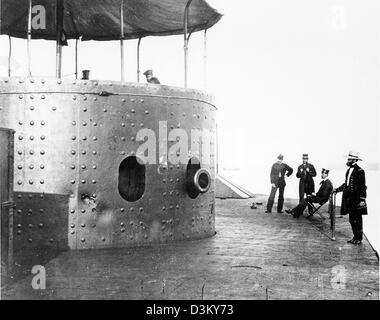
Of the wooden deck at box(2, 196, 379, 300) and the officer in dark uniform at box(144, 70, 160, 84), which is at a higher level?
the officer in dark uniform at box(144, 70, 160, 84)

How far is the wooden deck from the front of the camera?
4801 millimetres

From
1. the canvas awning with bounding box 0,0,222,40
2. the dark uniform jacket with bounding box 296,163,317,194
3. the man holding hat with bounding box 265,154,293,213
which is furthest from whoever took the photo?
the man holding hat with bounding box 265,154,293,213

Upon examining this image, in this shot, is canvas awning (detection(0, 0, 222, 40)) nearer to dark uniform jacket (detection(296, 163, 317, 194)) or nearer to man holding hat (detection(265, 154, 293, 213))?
man holding hat (detection(265, 154, 293, 213))

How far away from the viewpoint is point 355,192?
314 inches

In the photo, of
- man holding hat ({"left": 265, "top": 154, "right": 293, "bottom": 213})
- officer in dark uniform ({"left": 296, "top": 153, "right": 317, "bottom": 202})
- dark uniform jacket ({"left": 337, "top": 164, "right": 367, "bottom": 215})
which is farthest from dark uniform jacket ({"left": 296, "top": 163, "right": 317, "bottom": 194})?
dark uniform jacket ({"left": 337, "top": 164, "right": 367, "bottom": 215})

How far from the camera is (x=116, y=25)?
10281 millimetres

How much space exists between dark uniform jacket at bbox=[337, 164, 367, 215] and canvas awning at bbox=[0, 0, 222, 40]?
3.67m

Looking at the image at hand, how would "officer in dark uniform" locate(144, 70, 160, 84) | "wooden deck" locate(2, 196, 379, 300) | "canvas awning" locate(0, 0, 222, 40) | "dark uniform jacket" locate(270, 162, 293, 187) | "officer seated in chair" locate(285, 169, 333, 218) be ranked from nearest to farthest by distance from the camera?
"wooden deck" locate(2, 196, 379, 300) → "officer in dark uniform" locate(144, 70, 160, 84) → "canvas awning" locate(0, 0, 222, 40) → "officer seated in chair" locate(285, 169, 333, 218) → "dark uniform jacket" locate(270, 162, 293, 187)

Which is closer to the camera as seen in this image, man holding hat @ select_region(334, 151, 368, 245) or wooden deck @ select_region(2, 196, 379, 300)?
wooden deck @ select_region(2, 196, 379, 300)

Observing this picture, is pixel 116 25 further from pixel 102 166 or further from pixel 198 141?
pixel 102 166

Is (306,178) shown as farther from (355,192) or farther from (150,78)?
(150,78)

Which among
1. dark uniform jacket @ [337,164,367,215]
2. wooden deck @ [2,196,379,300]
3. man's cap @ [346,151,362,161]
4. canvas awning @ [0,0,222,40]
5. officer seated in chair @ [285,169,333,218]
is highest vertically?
canvas awning @ [0,0,222,40]

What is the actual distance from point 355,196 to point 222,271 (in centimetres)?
330

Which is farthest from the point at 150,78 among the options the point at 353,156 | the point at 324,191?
the point at 324,191
